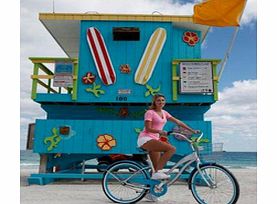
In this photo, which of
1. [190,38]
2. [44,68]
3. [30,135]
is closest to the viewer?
[30,135]

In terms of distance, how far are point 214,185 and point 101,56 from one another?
5296 millimetres

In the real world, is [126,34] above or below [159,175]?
above

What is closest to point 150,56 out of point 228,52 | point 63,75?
point 228,52

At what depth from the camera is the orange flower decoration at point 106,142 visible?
8297 millimetres

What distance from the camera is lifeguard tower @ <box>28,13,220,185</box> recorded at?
8.36 m

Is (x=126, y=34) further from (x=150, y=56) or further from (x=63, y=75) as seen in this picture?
(x=63, y=75)

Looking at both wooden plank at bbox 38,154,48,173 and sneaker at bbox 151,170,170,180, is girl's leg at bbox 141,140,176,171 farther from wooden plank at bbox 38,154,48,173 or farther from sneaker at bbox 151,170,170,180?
wooden plank at bbox 38,154,48,173

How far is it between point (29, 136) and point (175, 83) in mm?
3831

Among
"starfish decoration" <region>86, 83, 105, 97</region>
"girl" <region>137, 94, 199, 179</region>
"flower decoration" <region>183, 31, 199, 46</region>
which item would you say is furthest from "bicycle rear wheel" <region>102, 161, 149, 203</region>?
"flower decoration" <region>183, 31, 199, 46</region>

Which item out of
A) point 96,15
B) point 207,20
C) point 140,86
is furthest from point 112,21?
point 207,20

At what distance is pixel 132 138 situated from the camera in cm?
836

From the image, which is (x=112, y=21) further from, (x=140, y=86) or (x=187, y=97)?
(x=187, y=97)

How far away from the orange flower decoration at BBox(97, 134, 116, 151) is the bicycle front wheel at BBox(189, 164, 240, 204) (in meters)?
3.62

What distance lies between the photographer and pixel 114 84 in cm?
898
